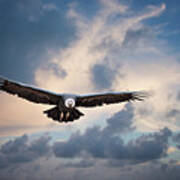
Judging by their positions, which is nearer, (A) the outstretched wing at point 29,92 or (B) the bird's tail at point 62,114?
(A) the outstretched wing at point 29,92

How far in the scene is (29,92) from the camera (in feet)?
88.2

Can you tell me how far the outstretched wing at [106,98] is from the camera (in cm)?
2791

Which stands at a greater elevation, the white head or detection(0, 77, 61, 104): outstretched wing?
detection(0, 77, 61, 104): outstretched wing

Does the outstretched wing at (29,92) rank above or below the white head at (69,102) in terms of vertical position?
above

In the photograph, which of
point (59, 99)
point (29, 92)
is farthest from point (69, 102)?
point (29, 92)

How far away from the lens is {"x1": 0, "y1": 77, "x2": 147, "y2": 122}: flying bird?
2620cm

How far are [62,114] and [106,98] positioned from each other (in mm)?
3851

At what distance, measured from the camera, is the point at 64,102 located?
26.1 m

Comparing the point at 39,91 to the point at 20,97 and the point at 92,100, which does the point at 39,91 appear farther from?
the point at 92,100

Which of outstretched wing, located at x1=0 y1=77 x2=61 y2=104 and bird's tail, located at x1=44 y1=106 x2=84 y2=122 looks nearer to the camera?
outstretched wing, located at x1=0 y1=77 x2=61 y2=104

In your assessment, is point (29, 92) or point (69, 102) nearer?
point (69, 102)

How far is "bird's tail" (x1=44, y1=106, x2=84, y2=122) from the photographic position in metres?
27.0

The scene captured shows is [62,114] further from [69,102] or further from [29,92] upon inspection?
[29,92]

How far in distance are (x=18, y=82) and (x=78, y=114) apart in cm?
511
